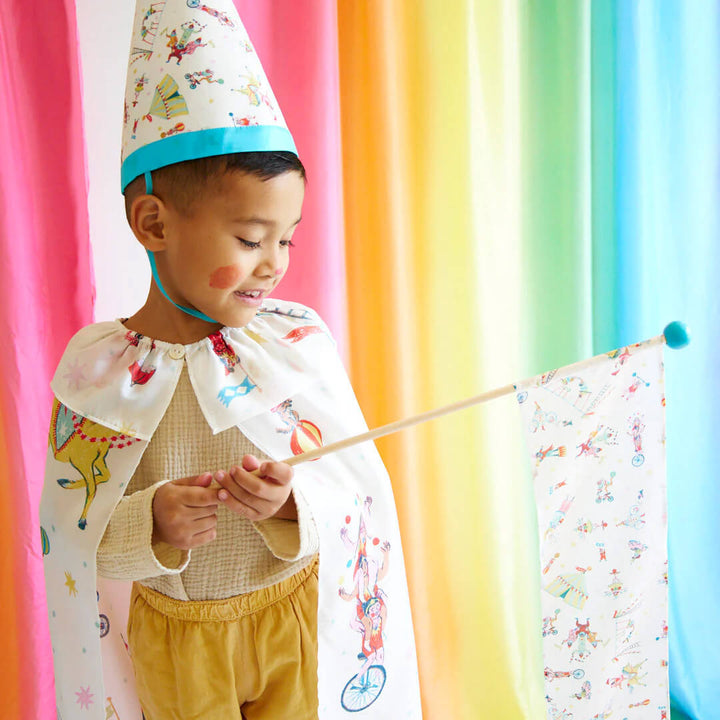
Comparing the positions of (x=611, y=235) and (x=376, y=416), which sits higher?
(x=611, y=235)

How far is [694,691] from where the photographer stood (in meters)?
1.46

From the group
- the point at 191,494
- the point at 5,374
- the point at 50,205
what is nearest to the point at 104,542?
the point at 191,494

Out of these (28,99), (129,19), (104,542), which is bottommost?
(104,542)

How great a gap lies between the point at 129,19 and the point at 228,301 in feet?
2.24

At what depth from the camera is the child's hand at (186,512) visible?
2.52 feet

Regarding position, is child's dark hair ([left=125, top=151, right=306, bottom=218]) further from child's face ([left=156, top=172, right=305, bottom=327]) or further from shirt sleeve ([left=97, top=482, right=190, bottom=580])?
shirt sleeve ([left=97, top=482, right=190, bottom=580])

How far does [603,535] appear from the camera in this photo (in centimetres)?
95

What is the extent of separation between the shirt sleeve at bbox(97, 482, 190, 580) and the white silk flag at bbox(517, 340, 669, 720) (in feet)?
1.47

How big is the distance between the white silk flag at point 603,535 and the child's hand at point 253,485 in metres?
0.32

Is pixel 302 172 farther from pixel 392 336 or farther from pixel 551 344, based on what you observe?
pixel 551 344

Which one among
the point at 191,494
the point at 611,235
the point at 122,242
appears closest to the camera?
the point at 191,494

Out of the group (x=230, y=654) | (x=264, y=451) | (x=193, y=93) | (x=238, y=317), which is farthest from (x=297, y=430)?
(x=193, y=93)

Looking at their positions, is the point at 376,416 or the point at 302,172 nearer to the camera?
the point at 302,172

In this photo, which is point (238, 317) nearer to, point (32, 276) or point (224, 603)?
point (224, 603)
